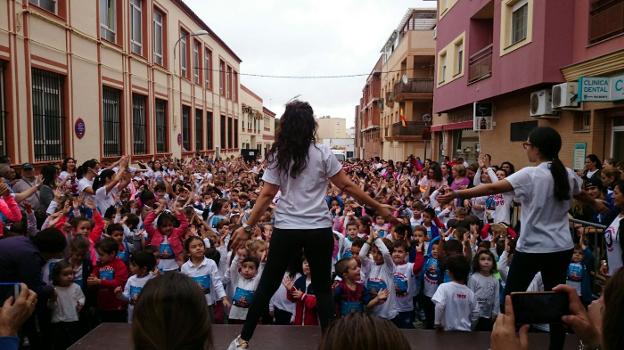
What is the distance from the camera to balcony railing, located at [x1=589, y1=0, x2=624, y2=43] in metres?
8.24

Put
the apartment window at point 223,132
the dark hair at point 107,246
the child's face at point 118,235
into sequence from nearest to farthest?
1. the dark hair at point 107,246
2. the child's face at point 118,235
3. the apartment window at point 223,132

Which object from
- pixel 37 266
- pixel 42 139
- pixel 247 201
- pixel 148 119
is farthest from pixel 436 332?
pixel 148 119

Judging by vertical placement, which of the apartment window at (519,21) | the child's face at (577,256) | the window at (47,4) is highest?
the window at (47,4)

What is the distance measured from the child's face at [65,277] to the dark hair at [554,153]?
4.13 meters

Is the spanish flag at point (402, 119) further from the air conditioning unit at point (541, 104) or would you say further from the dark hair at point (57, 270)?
the dark hair at point (57, 270)

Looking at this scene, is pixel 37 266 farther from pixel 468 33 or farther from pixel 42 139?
pixel 468 33

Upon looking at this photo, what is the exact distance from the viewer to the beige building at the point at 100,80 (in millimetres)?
10773

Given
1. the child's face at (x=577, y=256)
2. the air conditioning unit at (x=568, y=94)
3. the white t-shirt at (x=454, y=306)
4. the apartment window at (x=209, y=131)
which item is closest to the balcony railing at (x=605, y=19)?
the air conditioning unit at (x=568, y=94)

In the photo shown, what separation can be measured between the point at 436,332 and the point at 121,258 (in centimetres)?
358

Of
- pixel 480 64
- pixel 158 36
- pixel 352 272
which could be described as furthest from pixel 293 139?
pixel 158 36

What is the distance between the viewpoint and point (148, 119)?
794 inches

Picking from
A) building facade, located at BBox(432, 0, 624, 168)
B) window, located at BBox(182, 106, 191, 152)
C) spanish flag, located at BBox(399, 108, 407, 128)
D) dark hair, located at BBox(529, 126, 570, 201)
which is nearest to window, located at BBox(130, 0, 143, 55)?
window, located at BBox(182, 106, 191, 152)

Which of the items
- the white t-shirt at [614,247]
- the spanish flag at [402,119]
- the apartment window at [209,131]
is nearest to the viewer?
the white t-shirt at [614,247]

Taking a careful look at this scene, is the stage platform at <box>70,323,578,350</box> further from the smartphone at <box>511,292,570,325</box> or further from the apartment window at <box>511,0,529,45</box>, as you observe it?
the apartment window at <box>511,0,529,45</box>
